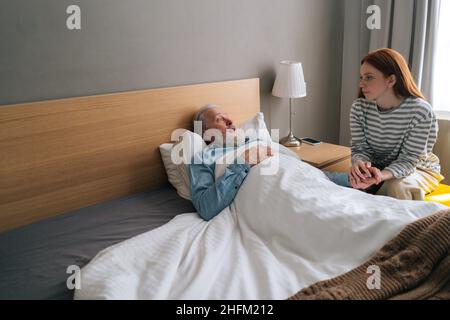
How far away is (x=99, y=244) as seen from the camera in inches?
59.8

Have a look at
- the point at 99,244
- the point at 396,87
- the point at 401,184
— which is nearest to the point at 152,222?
the point at 99,244

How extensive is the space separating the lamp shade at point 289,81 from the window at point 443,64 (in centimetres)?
99

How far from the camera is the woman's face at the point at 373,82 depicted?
1.98 metres

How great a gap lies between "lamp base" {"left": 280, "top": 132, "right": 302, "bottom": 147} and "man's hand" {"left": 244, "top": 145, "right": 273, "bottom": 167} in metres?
0.88

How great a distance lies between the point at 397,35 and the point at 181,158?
6.28 ft

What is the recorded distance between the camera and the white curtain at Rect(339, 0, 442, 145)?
2643 millimetres

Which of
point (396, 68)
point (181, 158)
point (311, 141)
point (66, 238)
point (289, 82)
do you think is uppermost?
point (396, 68)

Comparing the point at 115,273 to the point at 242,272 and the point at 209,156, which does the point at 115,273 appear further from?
the point at 209,156

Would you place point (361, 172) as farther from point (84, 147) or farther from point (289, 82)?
point (84, 147)

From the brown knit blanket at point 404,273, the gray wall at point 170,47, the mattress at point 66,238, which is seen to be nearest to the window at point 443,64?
the gray wall at point 170,47

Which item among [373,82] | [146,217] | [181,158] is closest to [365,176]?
[373,82]

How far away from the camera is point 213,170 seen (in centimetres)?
188

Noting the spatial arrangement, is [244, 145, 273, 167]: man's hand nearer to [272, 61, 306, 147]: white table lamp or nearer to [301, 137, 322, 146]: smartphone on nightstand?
[272, 61, 306, 147]: white table lamp

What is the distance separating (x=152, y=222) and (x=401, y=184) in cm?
123
